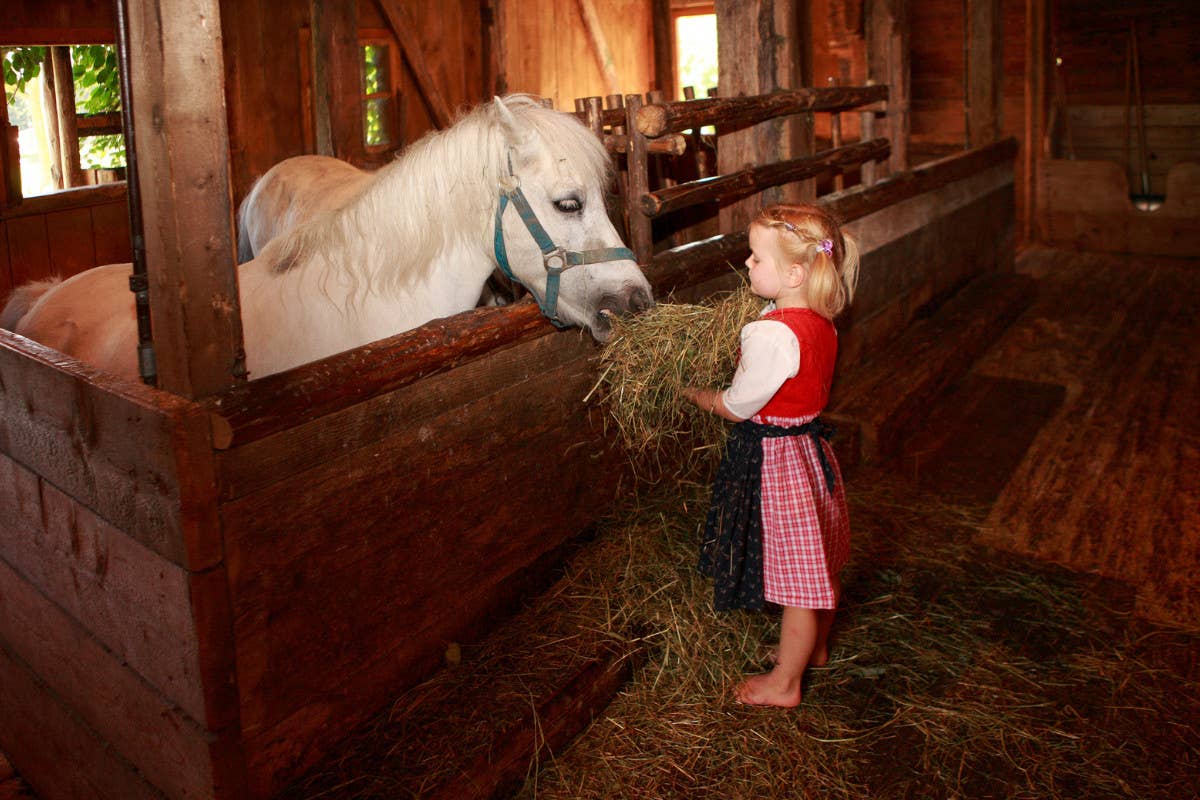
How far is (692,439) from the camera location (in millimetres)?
2727

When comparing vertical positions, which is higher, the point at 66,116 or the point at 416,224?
the point at 66,116

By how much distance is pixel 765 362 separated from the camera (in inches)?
→ 87.4

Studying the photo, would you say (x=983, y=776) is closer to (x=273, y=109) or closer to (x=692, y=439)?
(x=692, y=439)

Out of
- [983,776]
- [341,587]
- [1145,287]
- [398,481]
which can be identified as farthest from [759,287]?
[1145,287]

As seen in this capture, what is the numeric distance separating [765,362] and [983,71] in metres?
5.64

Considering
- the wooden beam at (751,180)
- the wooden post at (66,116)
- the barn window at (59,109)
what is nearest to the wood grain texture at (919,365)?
the wooden beam at (751,180)

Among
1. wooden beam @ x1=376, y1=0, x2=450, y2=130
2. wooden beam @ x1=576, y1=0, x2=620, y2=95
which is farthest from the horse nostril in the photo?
wooden beam @ x1=576, y1=0, x2=620, y2=95

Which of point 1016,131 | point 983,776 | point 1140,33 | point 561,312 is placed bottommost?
point 983,776

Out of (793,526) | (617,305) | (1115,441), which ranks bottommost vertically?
(1115,441)

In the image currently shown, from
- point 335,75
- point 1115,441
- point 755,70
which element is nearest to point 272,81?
point 335,75

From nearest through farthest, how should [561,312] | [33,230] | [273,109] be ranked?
1. [561,312]
2. [33,230]
3. [273,109]

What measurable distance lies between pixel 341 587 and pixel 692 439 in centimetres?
112

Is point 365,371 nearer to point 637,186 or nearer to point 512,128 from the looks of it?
point 512,128

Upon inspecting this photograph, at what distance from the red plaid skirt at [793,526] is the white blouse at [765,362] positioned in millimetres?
116
